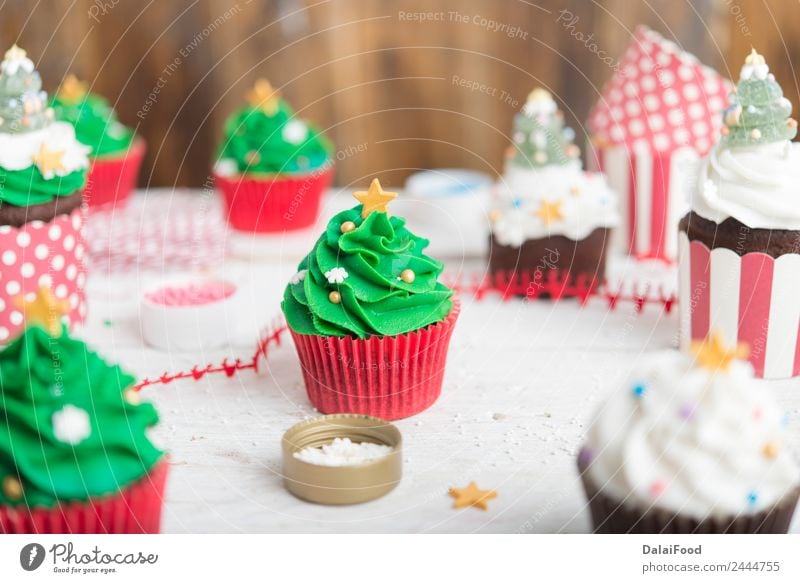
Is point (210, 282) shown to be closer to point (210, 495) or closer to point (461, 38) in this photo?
point (210, 495)

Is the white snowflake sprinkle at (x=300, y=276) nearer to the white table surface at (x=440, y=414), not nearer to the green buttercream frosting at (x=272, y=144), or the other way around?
the white table surface at (x=440, y=414)

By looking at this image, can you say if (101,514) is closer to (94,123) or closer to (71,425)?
(71,425)

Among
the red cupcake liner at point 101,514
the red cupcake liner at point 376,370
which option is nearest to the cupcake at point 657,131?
the red cupcake liner at point 376,370

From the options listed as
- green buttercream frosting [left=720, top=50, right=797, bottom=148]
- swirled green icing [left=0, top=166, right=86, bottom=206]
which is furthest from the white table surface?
green buttercream frosting [left=720, top=50, right=797, bottom=148]

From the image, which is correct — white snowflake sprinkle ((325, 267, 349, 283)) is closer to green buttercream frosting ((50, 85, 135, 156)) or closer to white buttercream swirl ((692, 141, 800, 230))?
white buttercream swirl ((692, 141, 800, 230))

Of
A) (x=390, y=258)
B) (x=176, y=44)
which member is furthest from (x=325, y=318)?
(x=176, y=44)

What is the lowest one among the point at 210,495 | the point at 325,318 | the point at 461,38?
the point at 210,495

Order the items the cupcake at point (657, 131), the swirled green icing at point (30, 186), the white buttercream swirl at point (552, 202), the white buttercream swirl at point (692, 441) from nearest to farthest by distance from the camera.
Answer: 1. the white buttercream swirl at point (692, 441)
2. the swirled green icing at point (30, 186)
3. the white buttercream swirl at point (552, 202)
4. the cupcake at point (657, 131)
